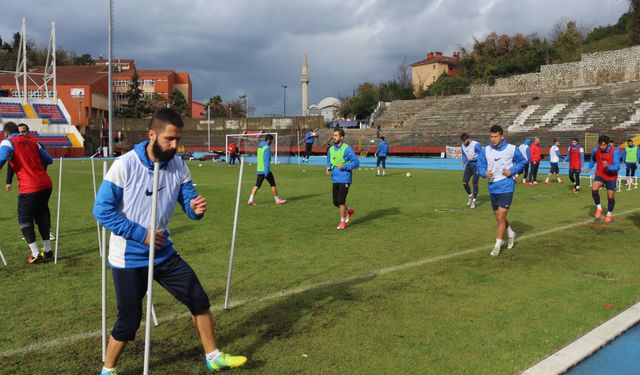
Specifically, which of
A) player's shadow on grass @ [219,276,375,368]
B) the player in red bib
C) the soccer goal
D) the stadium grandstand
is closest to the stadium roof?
the stadium grandstand

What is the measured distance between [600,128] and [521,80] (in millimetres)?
20034

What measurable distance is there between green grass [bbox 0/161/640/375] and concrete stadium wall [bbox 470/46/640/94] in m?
47.2

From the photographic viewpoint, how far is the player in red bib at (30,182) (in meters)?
7.19

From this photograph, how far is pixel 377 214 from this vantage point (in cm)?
1186

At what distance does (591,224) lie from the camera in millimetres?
10422

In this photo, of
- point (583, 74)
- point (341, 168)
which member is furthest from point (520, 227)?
point (583, 74)

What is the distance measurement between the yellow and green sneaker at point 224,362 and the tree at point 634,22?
7003 cm

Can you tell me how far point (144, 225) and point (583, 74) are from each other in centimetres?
5854

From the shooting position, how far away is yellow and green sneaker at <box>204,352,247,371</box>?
12.1ft

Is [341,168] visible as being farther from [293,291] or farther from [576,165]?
[576,165]

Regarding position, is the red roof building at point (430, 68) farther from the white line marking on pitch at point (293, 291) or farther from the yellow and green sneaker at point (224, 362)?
the yellow and green sneaker at point (224, 362)

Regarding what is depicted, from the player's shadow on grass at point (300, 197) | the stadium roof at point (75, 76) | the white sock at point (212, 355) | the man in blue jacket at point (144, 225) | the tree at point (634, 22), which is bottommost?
the white sock at point (212, 355)

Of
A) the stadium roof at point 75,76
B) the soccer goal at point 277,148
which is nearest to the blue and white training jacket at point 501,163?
the soccer goal at point 277,148

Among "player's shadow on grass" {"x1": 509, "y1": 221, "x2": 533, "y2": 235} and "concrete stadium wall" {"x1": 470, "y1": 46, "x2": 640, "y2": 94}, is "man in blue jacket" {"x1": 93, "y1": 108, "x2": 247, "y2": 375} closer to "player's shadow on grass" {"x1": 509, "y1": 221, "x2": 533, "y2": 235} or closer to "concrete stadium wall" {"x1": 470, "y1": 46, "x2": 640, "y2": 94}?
"player's shadow on grass" {"x1": 509, "y1": 221, "x2": 533, "y2": 235}
